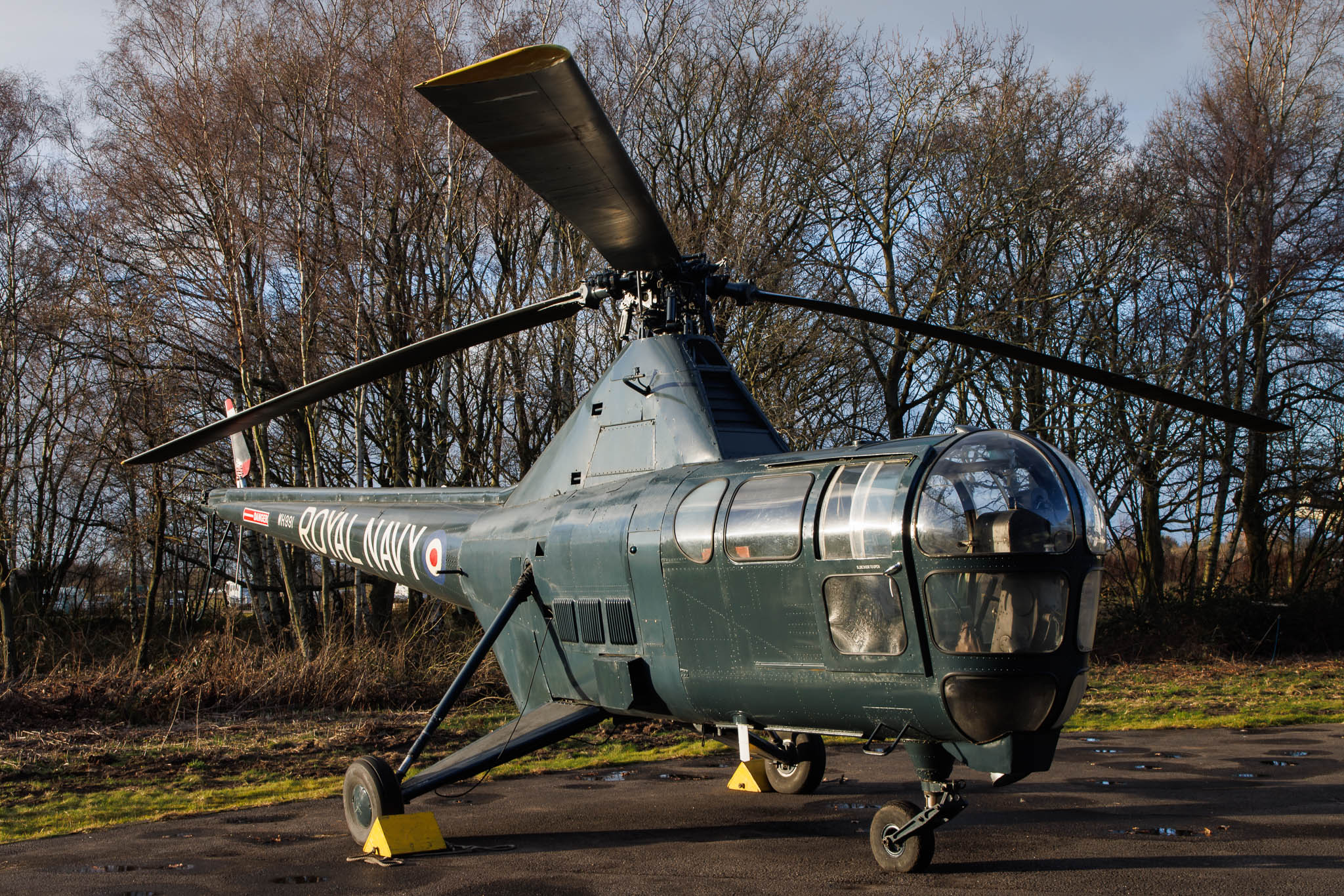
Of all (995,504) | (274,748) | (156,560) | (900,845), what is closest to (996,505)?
(995,504)

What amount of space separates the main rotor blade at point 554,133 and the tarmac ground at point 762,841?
3624mm

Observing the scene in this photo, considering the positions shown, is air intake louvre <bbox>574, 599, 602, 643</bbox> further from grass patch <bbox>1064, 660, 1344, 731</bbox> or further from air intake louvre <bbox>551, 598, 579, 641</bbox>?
grass patch <bbox>1064, 660, 1344, 731</bbox>

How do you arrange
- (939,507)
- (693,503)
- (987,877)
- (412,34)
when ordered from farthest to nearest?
(412,34), (693,503), (987,877), (939,507)

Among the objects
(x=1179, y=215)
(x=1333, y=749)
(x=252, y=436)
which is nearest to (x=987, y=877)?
(x=1333, y=749)

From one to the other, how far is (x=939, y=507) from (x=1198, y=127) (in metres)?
20.4

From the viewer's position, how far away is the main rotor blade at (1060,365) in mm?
5867

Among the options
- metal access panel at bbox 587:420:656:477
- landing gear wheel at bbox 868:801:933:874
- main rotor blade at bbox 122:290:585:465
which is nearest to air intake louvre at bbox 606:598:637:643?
metal access panel at bbox 587:420:656:477

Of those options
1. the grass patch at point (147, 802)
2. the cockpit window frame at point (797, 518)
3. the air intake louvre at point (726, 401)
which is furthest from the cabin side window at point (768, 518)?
the grass patch at point (147, 802)

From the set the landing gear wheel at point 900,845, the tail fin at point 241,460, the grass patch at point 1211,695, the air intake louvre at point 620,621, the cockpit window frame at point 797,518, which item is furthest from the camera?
the tail fin at point 241,460

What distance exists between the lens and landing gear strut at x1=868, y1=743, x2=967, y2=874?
500 centimetres

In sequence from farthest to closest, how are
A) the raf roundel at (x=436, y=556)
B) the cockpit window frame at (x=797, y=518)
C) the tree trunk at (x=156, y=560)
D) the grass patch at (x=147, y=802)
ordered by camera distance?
1. the tree trunk at (x=156, y=560)
2. the raf roundel at (x=436, y=556)
3. the grass patch at (x=147, y=802)
4. the cockpit window frame at (x=797, y=518)

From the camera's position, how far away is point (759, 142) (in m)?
19.5

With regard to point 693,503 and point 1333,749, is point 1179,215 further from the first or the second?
point 693,503

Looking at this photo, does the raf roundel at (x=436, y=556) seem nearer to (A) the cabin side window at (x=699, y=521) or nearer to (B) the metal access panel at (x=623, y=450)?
(B) the metal access panel at (x=623, y=450)
